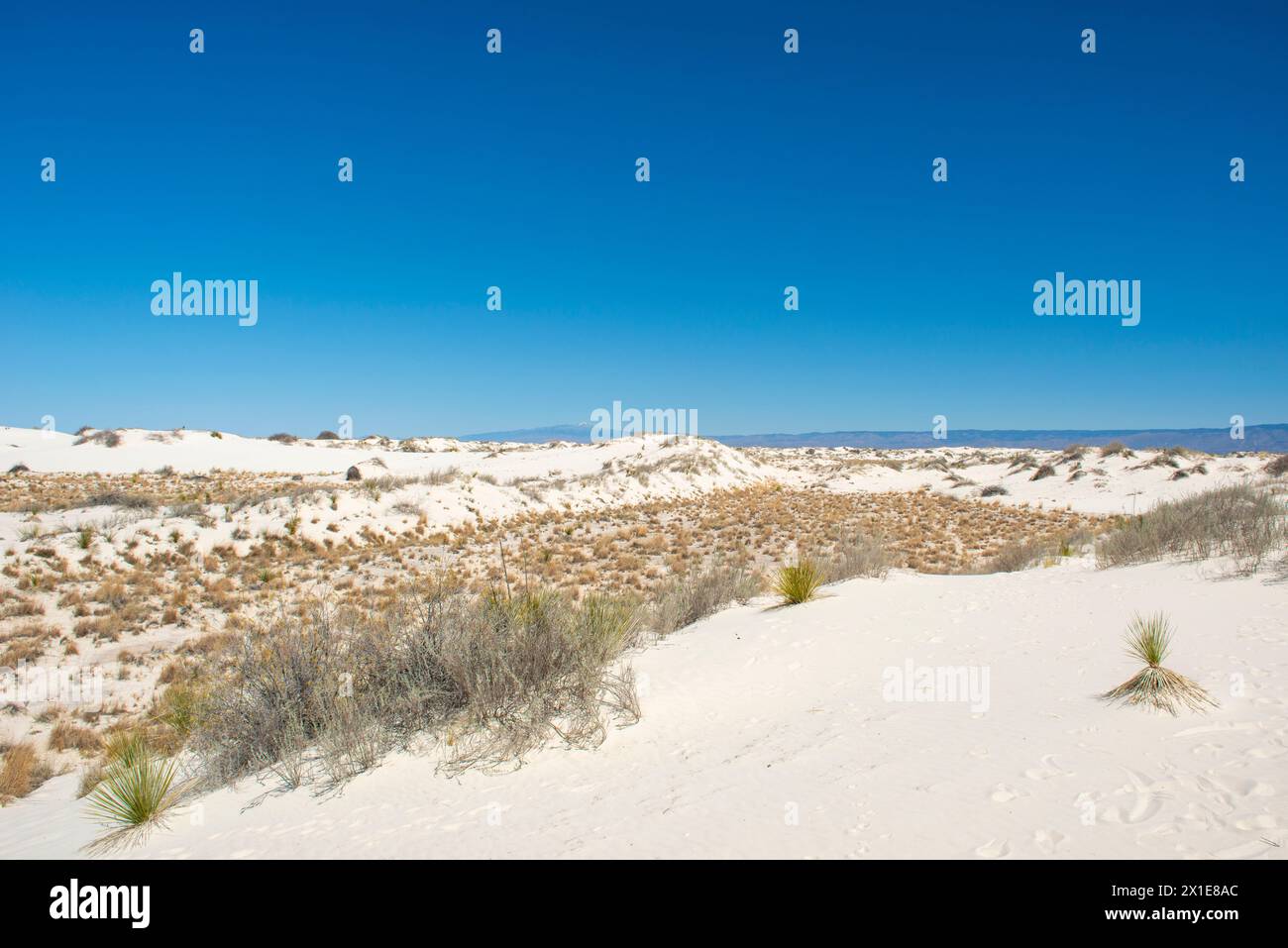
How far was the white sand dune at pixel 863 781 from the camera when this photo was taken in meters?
3.24

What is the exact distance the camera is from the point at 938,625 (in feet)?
27.2

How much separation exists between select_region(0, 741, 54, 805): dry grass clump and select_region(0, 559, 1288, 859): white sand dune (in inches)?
7.2

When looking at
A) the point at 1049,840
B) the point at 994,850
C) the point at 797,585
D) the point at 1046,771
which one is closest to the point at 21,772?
the point at 994,850

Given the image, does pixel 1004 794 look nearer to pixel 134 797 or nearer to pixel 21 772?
pixel 134 797

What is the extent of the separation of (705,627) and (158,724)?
7.00m

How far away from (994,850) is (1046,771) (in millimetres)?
1029

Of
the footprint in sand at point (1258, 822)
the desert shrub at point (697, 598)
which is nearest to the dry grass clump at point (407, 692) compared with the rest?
the desert shrub at point (697, 598)

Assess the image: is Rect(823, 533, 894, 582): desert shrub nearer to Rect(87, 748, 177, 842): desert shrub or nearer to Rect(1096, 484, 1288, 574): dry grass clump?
Rect(1096, 484, 1288, 574): dry grass clump

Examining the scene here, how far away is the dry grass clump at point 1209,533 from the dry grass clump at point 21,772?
47.2 ft

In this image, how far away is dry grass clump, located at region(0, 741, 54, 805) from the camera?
5883 millimetres

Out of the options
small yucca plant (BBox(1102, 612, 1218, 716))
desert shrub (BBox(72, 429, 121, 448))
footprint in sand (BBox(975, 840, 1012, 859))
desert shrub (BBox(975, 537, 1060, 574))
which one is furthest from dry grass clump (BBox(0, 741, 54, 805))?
desert shrub (BBox(72, 429, 121, 448))

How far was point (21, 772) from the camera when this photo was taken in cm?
608
